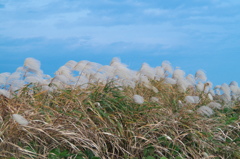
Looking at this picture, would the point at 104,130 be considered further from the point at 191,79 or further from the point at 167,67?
the point at 191,79

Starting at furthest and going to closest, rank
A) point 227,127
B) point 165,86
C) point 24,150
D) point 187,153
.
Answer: point 165,86 → point 227,127 → point 187,153 → point 24,150

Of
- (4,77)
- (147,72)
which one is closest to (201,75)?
(147,72)

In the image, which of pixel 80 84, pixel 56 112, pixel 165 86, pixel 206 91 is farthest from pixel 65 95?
pixel 206 91

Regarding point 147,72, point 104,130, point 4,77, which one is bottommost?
point 104,130

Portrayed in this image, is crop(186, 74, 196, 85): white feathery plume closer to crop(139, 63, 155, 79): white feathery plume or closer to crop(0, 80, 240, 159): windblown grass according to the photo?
crop(139, 63, 155, 79): white feathery plume

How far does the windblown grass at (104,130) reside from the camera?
3.29 m

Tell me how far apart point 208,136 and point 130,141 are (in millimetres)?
1117

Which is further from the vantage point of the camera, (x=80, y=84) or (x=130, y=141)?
(x=80, y=84)

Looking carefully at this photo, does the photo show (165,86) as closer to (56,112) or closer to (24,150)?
(56,112)

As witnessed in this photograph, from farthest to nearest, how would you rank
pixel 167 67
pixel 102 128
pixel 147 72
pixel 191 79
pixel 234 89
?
pixel 191 79 < pixel 234 89 < pixel 167 67 < pixel 147 72 < pixel 102 128

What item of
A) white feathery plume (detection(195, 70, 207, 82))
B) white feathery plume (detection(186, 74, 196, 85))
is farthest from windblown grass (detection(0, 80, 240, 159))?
white feathery plume (detection(186, 74, 196, 85))

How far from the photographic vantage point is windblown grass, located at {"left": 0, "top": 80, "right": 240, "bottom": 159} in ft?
10.8

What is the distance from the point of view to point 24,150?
3.01 meters

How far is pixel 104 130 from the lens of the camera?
3.64 meters
